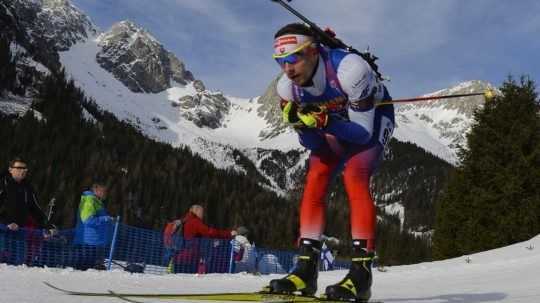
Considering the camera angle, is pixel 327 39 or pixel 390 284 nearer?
pixel 327 39

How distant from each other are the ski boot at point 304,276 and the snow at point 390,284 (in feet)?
2.76

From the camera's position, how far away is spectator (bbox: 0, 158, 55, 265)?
7462 millimetres

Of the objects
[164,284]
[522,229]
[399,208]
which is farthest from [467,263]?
[399,208]

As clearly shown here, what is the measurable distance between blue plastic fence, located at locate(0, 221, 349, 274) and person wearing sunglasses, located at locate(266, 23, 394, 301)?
16.5 ft

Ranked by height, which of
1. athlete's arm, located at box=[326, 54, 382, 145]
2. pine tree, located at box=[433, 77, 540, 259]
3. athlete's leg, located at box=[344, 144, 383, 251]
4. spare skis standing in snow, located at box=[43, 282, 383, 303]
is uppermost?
pine tree, located at box=[433, 77, 540, 259]

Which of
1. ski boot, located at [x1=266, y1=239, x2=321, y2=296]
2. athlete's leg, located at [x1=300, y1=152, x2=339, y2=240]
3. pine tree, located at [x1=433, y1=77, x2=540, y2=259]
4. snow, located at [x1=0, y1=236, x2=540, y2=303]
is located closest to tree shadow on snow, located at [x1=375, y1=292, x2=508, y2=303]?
snow, located at [x1=0, y1=236, x2=540, y2=303]

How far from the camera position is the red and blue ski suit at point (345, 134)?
3.81 meters

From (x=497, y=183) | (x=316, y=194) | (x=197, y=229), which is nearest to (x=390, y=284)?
(x=316, y=194)

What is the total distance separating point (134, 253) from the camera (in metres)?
10.6

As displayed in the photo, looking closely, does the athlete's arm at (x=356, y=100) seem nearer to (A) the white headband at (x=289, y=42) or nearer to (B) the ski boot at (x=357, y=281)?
(A) the white headband at (x=289, y=42)

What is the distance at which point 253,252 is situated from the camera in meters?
11.7

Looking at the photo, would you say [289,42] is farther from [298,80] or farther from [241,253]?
[241,253]

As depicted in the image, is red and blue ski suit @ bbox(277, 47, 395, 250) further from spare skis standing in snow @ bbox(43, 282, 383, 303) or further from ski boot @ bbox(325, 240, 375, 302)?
spare skis standing in snow @ bbox(43, 282, 383, 303)

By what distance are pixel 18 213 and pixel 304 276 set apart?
5.38m
